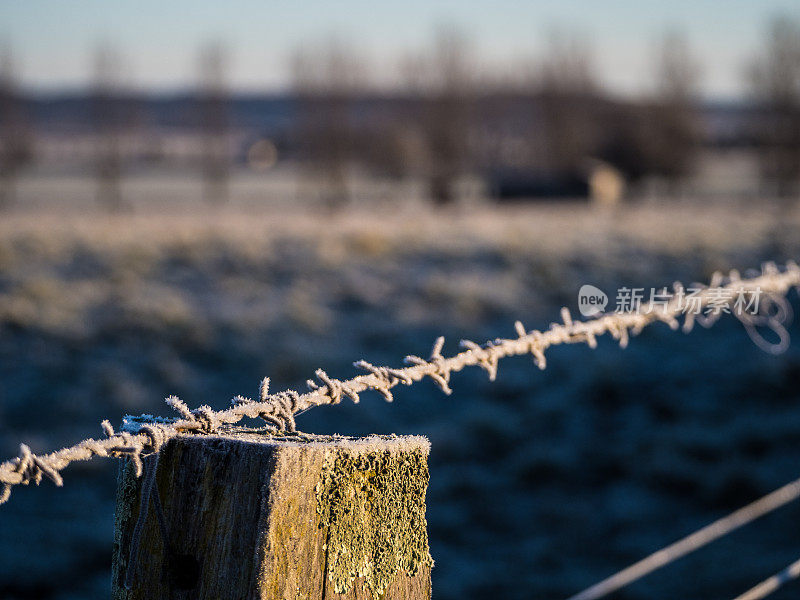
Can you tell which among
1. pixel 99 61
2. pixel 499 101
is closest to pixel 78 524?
pixel 99 61

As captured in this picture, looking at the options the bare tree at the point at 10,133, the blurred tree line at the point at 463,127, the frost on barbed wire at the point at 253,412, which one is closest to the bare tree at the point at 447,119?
the blurred tree line at the point at 463,127

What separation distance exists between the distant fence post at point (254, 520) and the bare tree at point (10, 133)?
3314cm

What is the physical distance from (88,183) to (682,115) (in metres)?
34.9

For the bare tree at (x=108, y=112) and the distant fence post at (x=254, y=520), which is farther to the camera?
the bare tree at (x=108, y=112)

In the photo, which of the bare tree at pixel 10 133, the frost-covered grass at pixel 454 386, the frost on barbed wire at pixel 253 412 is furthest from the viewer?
the bare tree at pixel 10 133

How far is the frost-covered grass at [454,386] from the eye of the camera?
5574 mm

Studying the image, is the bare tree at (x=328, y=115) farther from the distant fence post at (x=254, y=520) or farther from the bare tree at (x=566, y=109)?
the distant fence post at (x=254, y=520)

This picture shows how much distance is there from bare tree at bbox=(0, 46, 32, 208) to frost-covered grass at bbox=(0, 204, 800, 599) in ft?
62.1

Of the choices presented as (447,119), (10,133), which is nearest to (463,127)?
(447,119)

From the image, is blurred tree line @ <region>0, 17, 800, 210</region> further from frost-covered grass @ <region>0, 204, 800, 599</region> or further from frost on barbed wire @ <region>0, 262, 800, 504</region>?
frost on barbed wire @ <region>0, 262, 800, 504</region>

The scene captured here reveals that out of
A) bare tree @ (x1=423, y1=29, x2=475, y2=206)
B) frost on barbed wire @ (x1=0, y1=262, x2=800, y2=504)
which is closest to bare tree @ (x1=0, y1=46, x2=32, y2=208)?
bare tree @ (x1=423, y1=29, x2=475, y2=206)

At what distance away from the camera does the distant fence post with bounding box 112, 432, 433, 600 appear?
1.05 meters

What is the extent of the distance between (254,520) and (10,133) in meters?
34.2

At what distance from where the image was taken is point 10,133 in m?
31.7
